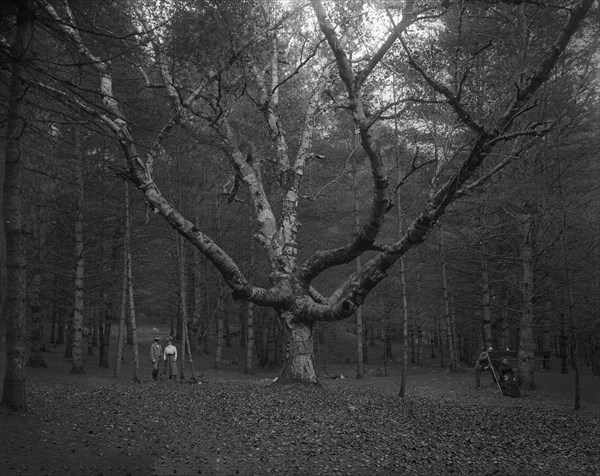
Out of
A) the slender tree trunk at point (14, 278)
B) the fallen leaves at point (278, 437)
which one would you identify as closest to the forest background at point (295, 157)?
the slender tree trunk at point (14, 278)

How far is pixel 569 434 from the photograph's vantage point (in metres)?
9.63

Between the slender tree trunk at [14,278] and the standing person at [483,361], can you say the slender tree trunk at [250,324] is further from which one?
the slender tree trunk at [14,278]

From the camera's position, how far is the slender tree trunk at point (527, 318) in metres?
16.3

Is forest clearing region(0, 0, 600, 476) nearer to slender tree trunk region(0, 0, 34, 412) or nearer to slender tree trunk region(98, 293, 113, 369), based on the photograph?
slender tree trunk region(0, 0, 34, 412)

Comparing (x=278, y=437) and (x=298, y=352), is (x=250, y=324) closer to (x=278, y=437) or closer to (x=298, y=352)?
(x=298, y=352)

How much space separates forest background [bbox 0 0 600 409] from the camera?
24.8ft

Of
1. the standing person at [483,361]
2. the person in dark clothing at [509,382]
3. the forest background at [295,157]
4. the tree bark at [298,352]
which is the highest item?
the forest background at [295,157]

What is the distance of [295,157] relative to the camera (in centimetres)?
1794

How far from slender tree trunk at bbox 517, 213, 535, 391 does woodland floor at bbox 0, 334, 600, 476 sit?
461cm

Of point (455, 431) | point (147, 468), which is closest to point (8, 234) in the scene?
point (147, 468)

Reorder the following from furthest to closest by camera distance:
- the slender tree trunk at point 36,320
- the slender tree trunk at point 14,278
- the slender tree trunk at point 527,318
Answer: the slender tree trunk at point 36,320 < the slender tree trunk at point 527,318 < the slender tree trunk at point 14,278

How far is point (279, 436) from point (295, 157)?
12.4 m

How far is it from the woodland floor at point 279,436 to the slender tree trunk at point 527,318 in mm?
4606

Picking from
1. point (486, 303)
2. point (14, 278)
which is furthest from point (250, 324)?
point (14, 278)
